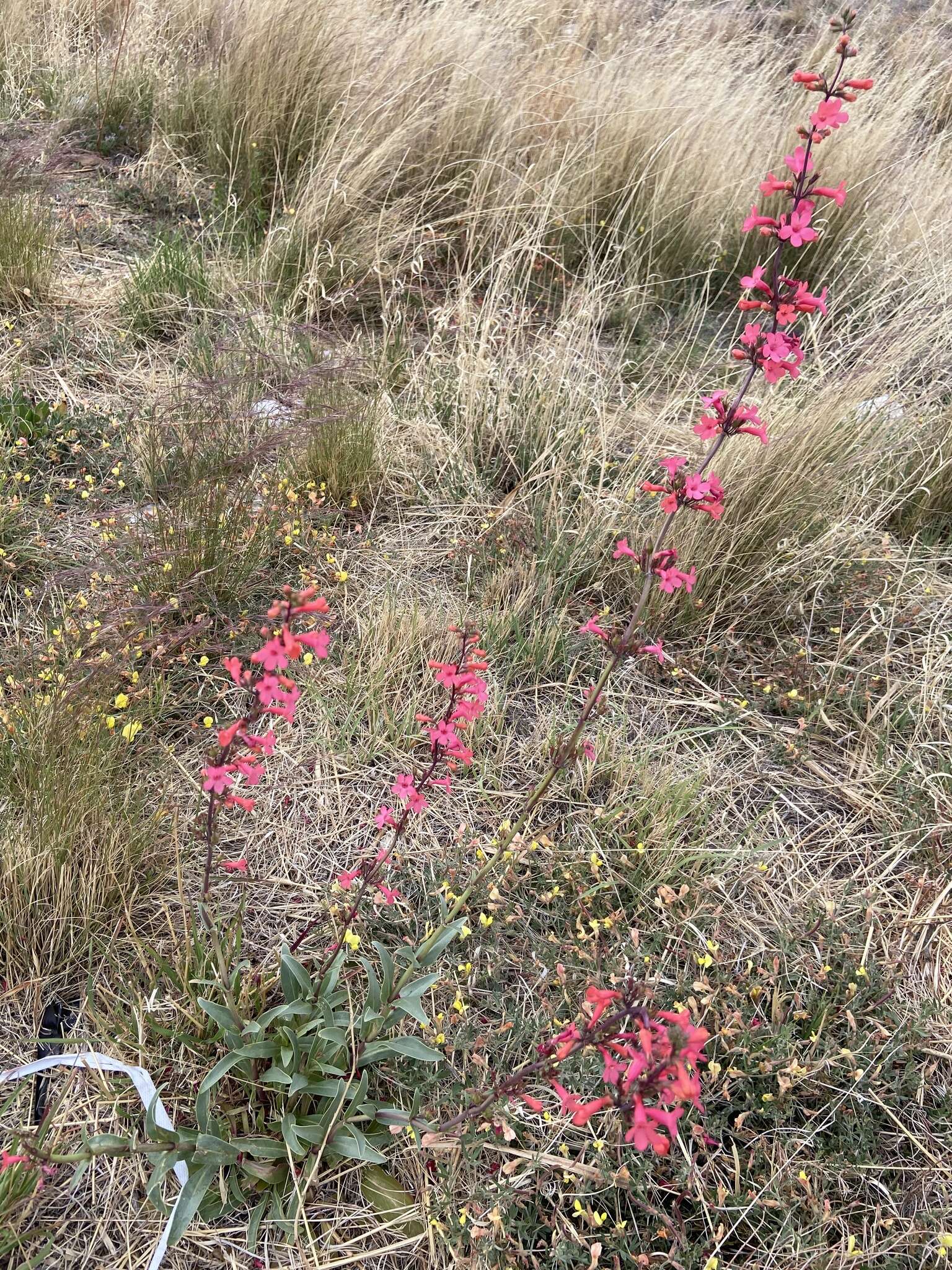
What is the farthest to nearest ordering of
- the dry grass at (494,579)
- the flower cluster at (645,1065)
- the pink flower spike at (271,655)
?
the dry grass at (494,579) → the pink flower spike at (271,655) → the flower cluster at (645,1065)

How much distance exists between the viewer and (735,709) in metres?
2.69

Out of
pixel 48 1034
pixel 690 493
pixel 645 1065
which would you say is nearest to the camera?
pixel 645 1065

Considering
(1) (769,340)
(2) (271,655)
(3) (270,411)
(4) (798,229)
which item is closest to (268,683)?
(2) (271,655)

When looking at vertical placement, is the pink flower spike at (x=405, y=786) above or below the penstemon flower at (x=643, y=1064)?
below

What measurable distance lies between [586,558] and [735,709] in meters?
0.70

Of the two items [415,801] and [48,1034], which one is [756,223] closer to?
[415,801]

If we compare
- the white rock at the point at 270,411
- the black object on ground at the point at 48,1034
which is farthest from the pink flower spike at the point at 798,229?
the black object on ground at the point at 48,1034

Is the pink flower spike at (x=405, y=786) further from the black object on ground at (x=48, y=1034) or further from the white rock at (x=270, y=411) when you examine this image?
the white rock at (x=270, y=411)

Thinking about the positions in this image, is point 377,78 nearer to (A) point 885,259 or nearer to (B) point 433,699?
(A) point 885,259

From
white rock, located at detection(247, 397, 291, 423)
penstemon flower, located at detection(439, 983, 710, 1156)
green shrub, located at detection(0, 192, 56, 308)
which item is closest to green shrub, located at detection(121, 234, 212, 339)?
green shrub, located at detection(0, 192, 56, 308)

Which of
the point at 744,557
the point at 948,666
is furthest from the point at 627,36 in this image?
the point at 948,666

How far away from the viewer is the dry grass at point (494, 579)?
1797 mm

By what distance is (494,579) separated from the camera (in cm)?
283

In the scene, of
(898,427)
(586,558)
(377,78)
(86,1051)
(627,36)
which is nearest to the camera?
(86,1051)
